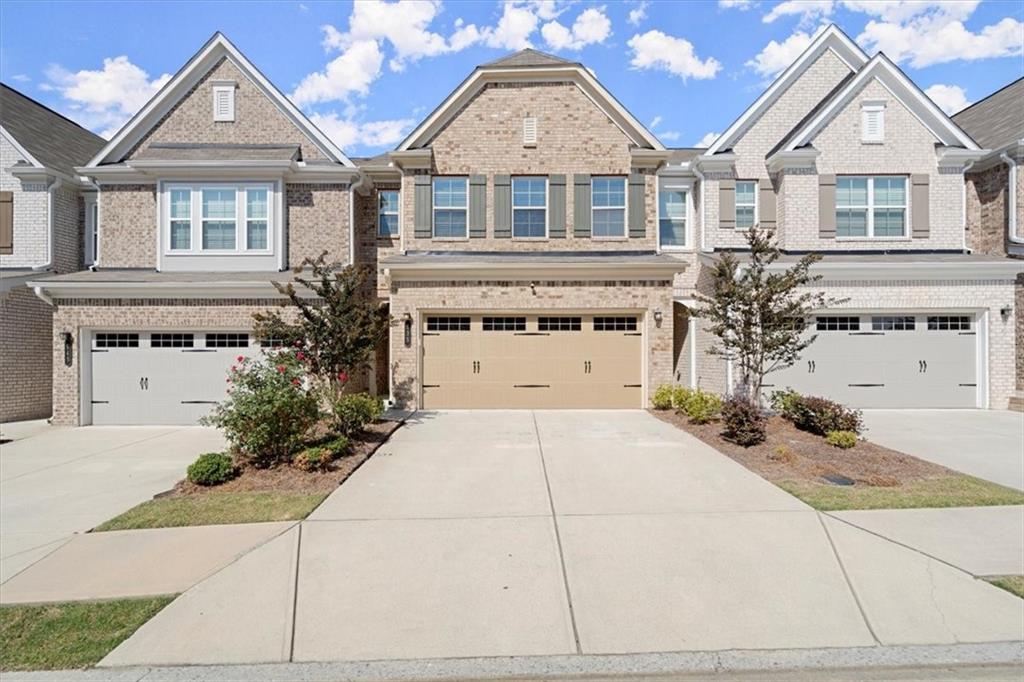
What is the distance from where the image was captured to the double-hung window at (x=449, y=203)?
15031 mm

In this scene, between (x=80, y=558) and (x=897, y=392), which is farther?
(x=897, y=392)

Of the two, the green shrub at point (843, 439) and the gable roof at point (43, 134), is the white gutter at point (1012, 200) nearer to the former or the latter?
the green shrub at point (843, 439)

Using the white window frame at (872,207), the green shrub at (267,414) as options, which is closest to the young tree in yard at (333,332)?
the green shrub at (267,414)

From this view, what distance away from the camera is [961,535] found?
18.2 feet

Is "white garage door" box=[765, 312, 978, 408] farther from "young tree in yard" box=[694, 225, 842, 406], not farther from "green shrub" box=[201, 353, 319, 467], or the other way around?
"green shrub" box=[201, 353, 319, 467]

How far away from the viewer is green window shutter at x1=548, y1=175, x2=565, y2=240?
1487cm

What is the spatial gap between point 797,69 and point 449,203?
12144mm

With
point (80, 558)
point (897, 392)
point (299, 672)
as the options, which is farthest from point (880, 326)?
point (80, 558)

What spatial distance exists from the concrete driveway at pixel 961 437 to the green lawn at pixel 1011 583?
11.4ft

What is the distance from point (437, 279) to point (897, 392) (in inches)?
507

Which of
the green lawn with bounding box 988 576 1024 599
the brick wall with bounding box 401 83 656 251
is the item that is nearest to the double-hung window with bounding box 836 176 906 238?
the brick wall with bounding box 401 83 656 251

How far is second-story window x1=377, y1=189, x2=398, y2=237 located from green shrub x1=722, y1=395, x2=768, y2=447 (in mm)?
11622

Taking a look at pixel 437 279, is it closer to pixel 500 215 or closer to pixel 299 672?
pixel 500 215

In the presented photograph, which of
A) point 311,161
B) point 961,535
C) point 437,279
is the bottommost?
point 961,535
